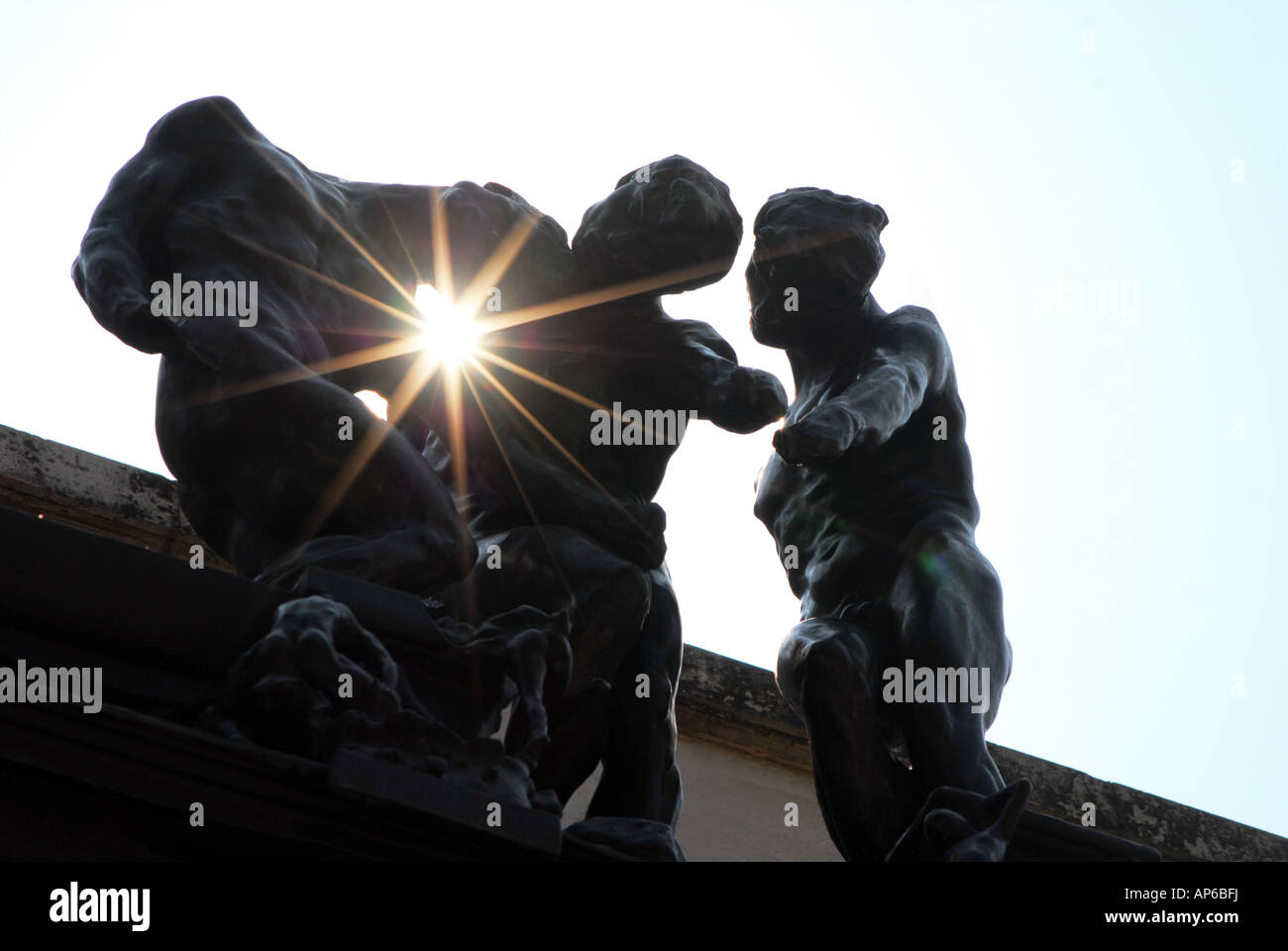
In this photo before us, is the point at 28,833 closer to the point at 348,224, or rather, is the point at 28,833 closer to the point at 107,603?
the point at 107,603

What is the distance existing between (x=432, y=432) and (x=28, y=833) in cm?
210

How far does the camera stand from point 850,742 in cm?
488

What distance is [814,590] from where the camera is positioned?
5.32m

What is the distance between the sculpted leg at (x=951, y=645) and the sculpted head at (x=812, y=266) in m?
0.86

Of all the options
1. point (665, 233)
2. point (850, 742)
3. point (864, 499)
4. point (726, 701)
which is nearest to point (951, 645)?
point (850, 742)

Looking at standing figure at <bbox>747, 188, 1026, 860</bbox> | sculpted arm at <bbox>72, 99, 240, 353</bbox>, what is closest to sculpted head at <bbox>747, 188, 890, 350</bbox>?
standing figure at <bbox>747, 188, 1026, 860</bbox>

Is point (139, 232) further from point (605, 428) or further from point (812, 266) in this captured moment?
point (812, 266)

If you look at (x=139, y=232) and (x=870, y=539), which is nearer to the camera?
(x=139, y=232)

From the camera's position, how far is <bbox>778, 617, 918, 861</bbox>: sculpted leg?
4.80 metres

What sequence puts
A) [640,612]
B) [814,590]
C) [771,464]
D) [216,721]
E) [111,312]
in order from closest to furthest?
[216,721] < [111,312] < [640,612] < [814,590] < [771,464]

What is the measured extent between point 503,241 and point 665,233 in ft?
1.48

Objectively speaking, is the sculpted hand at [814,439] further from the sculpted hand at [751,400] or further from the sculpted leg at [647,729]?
the sculpted leg at [647,729]
